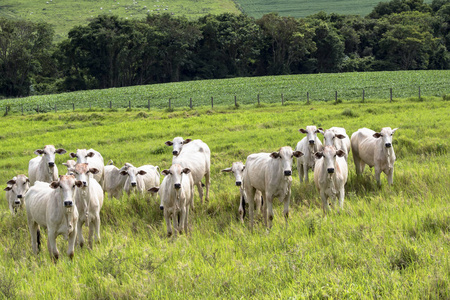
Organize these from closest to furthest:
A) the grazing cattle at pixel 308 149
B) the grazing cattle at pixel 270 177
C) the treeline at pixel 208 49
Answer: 1. the grazing cattle at pixel 270 177
2. the grazing cattle at pixel 308 149
3. the treeline at pixel 208 49

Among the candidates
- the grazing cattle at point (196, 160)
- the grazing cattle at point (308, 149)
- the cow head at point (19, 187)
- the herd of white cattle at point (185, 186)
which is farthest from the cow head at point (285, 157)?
the cow head at point (19, 187)

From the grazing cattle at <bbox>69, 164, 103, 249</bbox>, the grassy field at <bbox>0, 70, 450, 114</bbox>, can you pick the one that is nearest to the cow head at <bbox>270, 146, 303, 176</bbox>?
the grazing cattle at <bbox>69, 164, 103, 249</bbox>

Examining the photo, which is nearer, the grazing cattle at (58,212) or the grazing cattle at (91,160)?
the grazing cattle at (58,212)

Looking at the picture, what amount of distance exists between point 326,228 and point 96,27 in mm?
73380

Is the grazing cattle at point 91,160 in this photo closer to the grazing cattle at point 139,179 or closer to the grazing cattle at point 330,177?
the grazing cattle at point 139,179

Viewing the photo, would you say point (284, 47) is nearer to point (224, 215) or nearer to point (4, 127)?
point (4, 127)

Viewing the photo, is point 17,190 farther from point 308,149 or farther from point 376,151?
point 376,151

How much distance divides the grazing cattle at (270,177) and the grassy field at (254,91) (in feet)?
109

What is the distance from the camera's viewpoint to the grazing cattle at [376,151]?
42.9ft

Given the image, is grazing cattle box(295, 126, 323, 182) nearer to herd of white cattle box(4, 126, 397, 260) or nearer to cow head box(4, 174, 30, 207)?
herd of white cattle box(4, 126, 397, 260)

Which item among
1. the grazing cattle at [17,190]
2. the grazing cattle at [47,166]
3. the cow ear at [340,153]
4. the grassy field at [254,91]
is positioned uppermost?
the cow ear at [340,153]

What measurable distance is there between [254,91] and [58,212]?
4606 centimetres

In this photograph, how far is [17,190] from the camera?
15016 mm

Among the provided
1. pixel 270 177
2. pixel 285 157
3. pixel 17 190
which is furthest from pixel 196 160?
pixel 17 190
